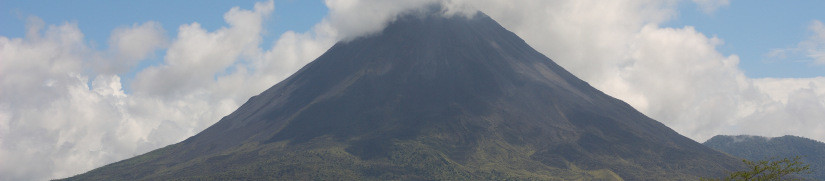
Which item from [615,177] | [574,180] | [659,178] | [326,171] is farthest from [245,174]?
[659,178]

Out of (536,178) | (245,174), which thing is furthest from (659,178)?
(245,174)

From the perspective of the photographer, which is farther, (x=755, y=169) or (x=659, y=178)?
(x=659, y=178)

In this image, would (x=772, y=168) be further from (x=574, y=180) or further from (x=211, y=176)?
(x=211, y=176)

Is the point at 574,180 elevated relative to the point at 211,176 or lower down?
lower down

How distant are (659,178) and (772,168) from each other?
16573 cm

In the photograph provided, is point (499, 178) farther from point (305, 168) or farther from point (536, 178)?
point (305, 168)

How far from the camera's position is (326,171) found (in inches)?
7731

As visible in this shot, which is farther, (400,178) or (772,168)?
(400,178)

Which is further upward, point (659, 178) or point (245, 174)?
point (245, 174)

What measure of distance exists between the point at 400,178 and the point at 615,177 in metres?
63.2

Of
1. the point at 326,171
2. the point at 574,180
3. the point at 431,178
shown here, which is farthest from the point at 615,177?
the point at 326,171

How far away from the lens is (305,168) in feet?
655

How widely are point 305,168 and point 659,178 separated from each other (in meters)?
106

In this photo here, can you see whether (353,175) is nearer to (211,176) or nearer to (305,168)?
(305,168)
